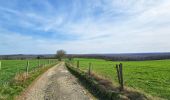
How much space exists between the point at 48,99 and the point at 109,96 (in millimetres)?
3328

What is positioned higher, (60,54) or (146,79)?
(60,54)

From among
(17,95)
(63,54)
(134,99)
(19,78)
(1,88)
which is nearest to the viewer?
(134,99)

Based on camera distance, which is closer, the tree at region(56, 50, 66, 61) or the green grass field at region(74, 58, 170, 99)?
the green grass field at region(74, 58, 170, 99)

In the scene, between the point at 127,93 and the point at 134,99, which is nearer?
the point at 134,99

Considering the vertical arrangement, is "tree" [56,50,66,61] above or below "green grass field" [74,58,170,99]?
above

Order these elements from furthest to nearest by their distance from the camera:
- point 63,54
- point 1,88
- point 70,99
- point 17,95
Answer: point 63,54 → point 1,88 → point 17,95 → point 70,99

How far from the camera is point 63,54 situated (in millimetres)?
173125

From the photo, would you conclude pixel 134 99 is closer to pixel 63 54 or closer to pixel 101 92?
pixel 101 92

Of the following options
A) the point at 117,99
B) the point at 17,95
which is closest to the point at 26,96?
the point at 17,95

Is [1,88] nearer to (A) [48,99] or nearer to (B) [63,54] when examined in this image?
(A) [48,99]

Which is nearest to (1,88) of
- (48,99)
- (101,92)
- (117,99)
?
(48,99)

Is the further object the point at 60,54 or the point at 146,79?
the point at 60,54

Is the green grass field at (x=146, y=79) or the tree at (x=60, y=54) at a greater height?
the tree at (x=60, y=54)

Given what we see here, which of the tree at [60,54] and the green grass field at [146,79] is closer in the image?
the green grass field at [146,79]
